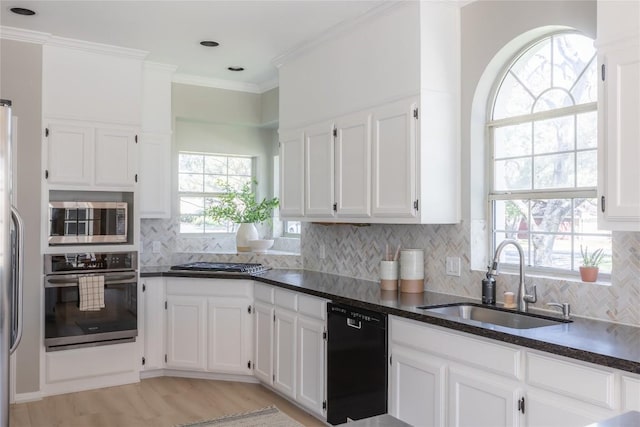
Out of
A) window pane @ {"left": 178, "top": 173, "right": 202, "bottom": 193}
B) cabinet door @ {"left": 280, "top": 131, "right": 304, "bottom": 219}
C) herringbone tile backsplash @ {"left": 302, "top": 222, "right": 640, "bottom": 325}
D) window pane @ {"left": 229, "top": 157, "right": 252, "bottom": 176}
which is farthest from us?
window pane @ {"left": 229, "top": 157, "right": 252, "bottom": 176}

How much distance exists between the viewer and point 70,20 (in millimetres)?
3832

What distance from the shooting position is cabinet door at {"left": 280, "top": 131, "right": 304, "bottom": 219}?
169 inches

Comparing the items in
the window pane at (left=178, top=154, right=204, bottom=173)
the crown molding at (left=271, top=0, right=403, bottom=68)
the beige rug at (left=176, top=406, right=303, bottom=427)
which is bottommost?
the beige rug at (left=176, top=406, right=303, bottom=427)

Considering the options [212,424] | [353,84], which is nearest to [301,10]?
[353,84]

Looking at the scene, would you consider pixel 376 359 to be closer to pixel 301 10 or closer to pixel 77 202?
pixel 301 10

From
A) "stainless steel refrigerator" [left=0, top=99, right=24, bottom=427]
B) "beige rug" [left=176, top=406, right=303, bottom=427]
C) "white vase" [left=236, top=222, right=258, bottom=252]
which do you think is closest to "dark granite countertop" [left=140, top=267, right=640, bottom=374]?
"beige rug" [left=176, top=406, right=303, bottom=427]

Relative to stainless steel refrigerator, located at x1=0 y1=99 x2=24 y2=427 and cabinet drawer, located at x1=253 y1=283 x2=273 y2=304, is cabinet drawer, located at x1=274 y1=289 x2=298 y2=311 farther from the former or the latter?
stainless steel refrigerator, located at x1=0 y1=99 x2=24 y2=427

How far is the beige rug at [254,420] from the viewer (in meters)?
3.59

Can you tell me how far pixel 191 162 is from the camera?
5598 mm

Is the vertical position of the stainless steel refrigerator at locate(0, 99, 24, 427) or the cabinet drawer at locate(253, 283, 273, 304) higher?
the stainless steel refrigerator at locate(0, 99, 24, 427)

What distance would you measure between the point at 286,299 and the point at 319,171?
96 cm

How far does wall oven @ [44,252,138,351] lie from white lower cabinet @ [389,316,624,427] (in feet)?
8.02

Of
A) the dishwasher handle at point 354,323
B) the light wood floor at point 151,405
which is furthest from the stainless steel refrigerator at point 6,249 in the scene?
the dishwasher handle at point 354,323

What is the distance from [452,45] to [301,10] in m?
1.00
